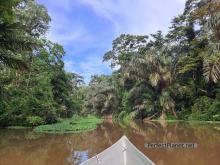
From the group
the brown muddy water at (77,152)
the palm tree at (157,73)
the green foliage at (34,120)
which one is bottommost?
the brown muddy water at (77,152)

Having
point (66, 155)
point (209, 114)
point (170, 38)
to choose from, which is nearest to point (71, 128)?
point (66, 155)

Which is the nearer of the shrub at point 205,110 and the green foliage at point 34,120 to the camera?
the green foliage at point 34,120

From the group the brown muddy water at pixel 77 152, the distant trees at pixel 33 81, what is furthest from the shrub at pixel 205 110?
the distant trees at pixel 33 81

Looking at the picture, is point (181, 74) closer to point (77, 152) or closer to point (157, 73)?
point (157, 73)

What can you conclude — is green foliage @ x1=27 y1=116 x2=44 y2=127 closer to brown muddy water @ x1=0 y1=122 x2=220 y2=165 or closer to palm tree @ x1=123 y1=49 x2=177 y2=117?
brown muddy water @ x1=0 y1=122 x2=220 y2=165

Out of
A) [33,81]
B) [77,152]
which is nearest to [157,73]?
[33,81]

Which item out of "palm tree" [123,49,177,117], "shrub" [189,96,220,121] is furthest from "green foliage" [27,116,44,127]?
"shrub" [189,96,220,121]

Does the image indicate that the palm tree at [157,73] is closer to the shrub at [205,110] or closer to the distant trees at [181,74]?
the distant trees at [181,74]

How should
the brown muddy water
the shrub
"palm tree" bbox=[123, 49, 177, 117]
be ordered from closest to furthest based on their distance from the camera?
the brown muddy water
the shrub
"palm tree" bbox=[123, 49, 177, 117]

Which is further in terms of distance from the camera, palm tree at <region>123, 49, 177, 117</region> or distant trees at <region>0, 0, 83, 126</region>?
palm tree at <region>123, 49, 177, 117</region>

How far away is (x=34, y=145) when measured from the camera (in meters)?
13.4

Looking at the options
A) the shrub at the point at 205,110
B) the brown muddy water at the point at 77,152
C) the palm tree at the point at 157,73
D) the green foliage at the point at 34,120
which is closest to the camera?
the brown muddy water at the point at 77,152

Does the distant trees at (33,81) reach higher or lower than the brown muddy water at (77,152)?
higher

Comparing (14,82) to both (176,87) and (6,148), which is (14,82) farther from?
(176,87)
